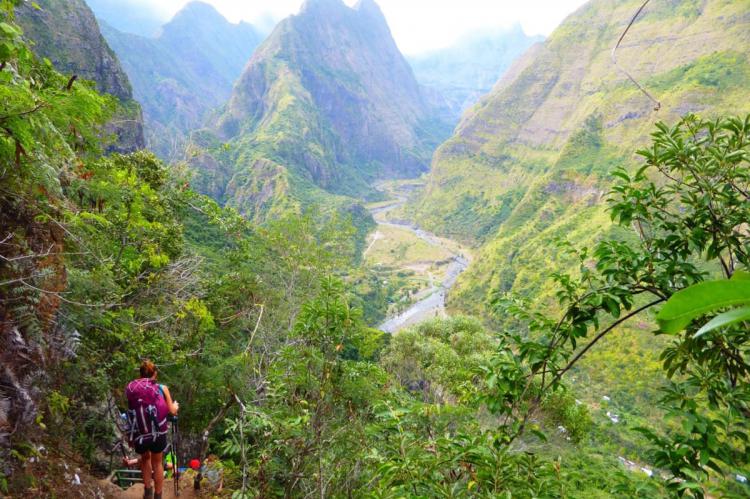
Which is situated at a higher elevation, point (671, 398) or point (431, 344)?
point (671, 398)

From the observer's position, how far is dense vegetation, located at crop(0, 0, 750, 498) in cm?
248

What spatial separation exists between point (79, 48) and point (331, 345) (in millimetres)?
72059

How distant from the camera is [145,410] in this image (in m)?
5.18

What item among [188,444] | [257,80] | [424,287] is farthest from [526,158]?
[188,444]

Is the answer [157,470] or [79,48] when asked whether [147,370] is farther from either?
[79,48]

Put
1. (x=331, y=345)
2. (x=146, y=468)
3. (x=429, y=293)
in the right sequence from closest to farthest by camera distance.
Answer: (x=331, y=345) < (x=146, y=468) < (x=429, y=293)

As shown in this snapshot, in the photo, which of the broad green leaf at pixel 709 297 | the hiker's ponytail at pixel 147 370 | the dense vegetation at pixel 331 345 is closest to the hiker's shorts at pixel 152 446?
the dense vegetation at pixel 331 345

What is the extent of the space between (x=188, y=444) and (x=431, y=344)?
1538 centimetres

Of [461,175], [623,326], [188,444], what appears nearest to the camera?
[188,444]

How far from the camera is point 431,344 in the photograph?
24.3 meters

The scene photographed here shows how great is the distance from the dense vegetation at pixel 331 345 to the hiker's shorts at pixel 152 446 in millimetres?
686

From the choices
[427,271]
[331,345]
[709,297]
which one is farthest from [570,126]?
[709,297]

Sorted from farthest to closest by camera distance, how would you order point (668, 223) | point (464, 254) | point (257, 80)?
point (257, 80) < point (464, 254) < point (668, 223)

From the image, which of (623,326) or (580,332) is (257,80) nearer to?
(623,326)
